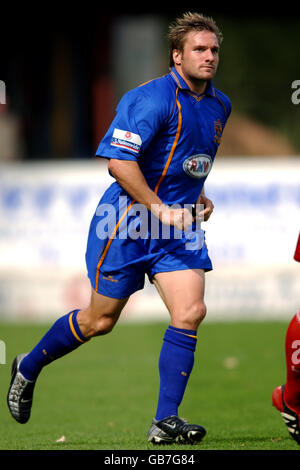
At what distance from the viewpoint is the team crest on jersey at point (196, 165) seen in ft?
17.4

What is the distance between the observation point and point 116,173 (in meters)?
5.14

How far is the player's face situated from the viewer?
5.20 m

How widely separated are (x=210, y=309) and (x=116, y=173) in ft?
22.2

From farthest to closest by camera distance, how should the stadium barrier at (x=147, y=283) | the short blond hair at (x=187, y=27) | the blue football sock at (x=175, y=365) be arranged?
1. the stadium barrier at (x=147, y=283)
2. the short blond hair at (x=187, y=27)
3. the blue football sock at (x=175, y=365)

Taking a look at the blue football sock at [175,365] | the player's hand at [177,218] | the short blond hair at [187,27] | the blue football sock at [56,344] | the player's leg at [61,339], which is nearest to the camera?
the player's hand at [177,218]

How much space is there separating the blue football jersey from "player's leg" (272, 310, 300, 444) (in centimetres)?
100

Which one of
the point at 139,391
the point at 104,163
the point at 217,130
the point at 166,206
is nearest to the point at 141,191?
the point at 166,206

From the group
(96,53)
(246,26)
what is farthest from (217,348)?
(246,26)

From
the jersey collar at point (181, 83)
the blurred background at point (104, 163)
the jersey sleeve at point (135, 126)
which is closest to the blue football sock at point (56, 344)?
the jersey sleeve at point (135, 126)

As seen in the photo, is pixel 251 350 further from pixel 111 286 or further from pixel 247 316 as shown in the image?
pixel 111 286

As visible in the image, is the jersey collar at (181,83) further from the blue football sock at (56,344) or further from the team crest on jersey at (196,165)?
the blue football sock at (56,344)

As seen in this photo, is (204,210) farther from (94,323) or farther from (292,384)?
(292,384)

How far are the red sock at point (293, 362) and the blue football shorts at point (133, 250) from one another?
27.4 inches

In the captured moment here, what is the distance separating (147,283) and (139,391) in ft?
14.4
